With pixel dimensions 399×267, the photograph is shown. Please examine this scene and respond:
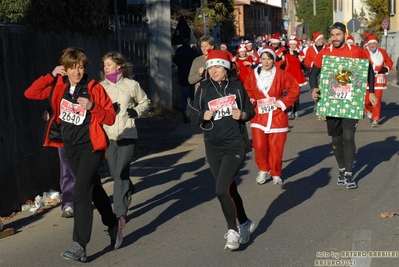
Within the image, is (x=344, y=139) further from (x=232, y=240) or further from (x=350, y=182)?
(x=232, y=240)

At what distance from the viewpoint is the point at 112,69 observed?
336 inches

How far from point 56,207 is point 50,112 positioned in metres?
1.81

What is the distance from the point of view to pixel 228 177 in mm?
7398

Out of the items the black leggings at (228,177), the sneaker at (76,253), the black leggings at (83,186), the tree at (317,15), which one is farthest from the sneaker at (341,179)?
the tree at (317,15)

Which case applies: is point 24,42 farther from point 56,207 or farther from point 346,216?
point 346,216

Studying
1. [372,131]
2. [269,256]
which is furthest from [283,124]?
[372,131]

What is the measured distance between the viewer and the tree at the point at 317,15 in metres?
72.2

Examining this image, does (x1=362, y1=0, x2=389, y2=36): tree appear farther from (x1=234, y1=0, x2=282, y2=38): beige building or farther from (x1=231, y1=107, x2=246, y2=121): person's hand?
(x1=234, y1=0, x2=282, y2=38): beige building

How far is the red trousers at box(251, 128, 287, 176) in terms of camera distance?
35.2 ft

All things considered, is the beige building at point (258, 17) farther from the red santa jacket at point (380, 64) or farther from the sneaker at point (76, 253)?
the sneaker at point (76, 253)

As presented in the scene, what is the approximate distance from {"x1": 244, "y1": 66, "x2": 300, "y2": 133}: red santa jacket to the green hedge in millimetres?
2729

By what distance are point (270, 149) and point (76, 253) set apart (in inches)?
169

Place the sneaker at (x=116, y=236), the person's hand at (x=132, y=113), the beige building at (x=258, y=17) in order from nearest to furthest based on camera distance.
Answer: the sneaker at (x=116, y=236), the person's hand at (x=132, y=113), the beige building at (x=258, y=17)

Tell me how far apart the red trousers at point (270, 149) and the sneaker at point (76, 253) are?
412 centimetres
